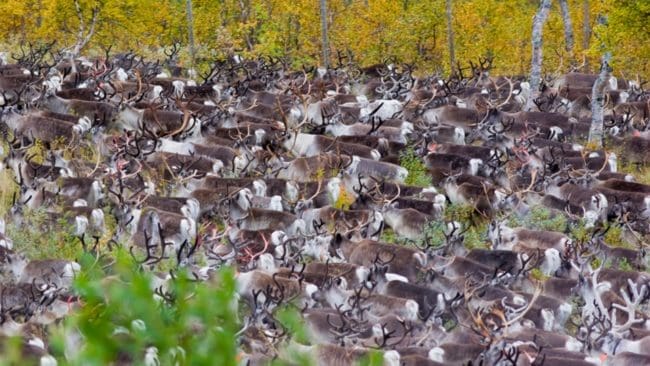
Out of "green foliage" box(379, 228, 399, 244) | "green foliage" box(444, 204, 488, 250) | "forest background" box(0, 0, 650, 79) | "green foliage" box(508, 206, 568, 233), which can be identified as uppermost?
"green foliage" box(379, 228, 399, 244)

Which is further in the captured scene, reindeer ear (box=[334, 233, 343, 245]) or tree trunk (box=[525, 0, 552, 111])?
tree trunk (box=[525, 0, 552, 111])

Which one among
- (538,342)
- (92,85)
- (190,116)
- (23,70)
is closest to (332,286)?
(538,342)

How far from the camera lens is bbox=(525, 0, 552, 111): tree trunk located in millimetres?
23094

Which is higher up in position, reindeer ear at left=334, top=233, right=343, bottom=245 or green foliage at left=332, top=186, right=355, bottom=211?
reindeer ear at left=334, top=233, right=343, bottom=245

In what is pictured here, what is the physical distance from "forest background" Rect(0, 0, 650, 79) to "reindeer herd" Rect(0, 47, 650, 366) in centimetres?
638

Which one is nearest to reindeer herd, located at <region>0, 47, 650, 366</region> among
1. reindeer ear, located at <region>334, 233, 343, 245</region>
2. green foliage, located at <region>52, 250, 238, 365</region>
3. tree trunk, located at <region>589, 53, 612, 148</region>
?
reindeer ear, located at <region>334, 233, 343, 245</region>

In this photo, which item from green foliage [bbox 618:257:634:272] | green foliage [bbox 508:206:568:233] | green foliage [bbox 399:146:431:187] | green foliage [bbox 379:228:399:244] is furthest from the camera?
green foliage [bbox 399:146:431:187]

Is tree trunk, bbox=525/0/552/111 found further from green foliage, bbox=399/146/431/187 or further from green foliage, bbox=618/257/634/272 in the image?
green foliage, bbox=618/257/634/272

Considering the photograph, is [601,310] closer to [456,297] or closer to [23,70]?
[456,297]

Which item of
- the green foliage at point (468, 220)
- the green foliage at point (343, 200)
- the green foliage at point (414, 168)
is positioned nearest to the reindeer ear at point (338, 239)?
the green foliage at point (343, 200)

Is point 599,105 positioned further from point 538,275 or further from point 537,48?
point 538,275

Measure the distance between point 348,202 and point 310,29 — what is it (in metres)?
19.4

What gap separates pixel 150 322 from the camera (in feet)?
10.8

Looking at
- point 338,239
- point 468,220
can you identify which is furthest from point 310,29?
point 338,239
